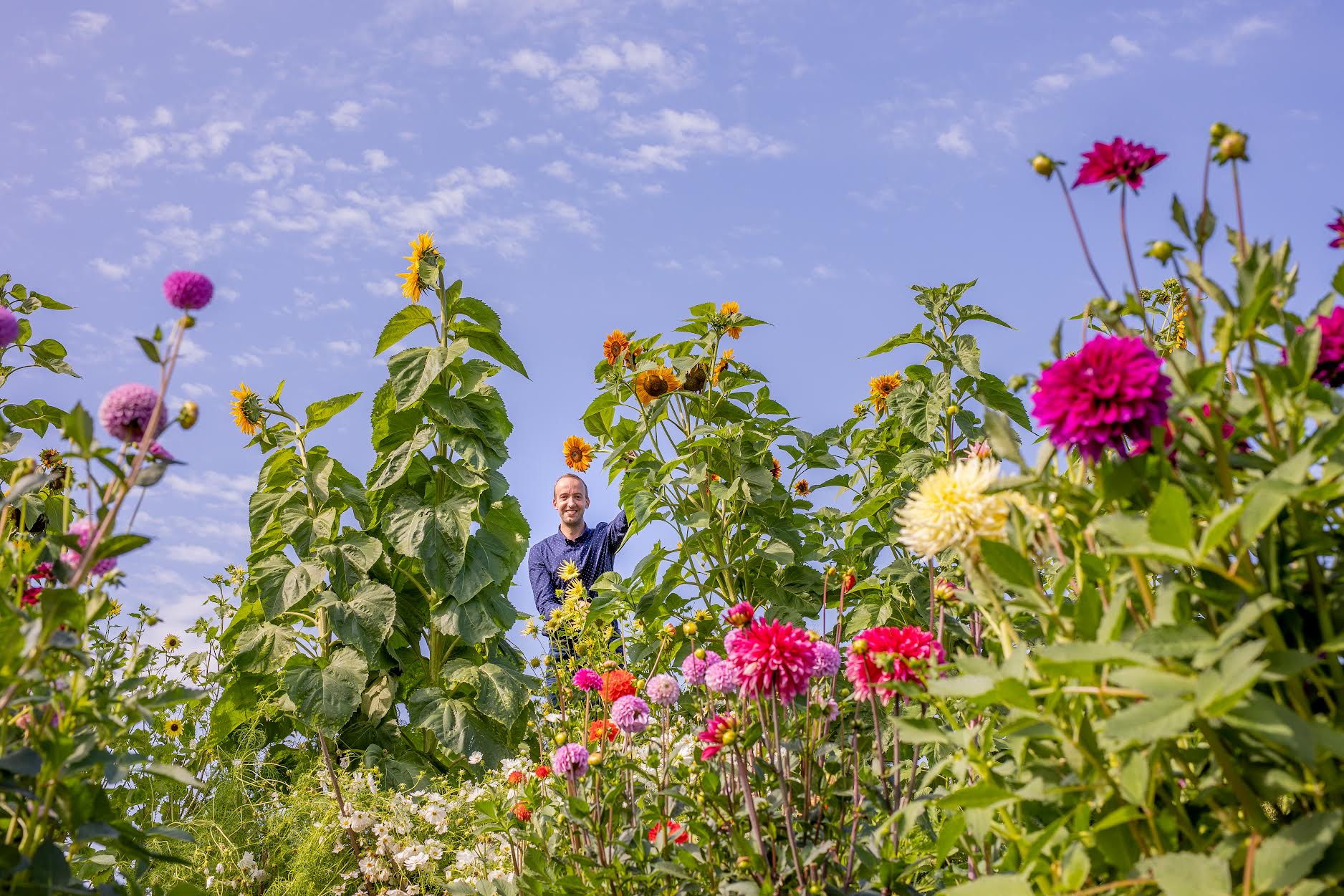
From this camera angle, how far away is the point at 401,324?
3867 millimetres

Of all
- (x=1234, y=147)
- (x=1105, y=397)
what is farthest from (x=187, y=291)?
(x=1234, y=147)

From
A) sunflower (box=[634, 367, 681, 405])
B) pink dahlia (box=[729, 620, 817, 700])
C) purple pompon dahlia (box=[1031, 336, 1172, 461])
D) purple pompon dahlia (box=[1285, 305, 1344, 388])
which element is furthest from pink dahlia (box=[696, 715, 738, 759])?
sunflower (box=[634, 367, 681, 405])

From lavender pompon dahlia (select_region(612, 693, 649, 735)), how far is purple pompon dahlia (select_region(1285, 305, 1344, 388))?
→ 125 centimetres

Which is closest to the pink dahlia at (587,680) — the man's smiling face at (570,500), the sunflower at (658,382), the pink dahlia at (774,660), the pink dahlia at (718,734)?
the pink dahlia at (718,734)

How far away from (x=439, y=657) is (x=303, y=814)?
91cm

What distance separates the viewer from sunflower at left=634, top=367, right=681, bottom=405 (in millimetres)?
3293

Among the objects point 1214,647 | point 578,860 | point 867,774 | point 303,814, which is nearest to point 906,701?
point 867,774

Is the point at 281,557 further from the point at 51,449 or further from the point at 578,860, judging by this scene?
the point at 578,860

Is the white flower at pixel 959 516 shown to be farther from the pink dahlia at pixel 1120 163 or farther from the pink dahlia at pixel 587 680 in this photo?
the pink dahlia at pixel 587 680

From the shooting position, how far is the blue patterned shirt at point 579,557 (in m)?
5.30

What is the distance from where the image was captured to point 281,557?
3707mm

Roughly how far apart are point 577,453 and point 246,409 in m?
→ 1.36

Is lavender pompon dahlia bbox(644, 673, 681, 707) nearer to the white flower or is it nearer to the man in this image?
the white flower

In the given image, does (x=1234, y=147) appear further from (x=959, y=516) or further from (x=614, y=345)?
(x=614, y=345)
